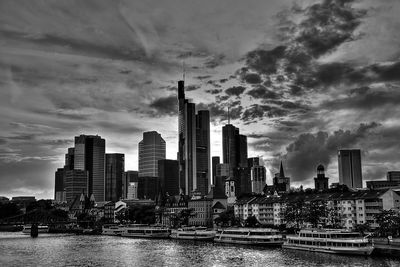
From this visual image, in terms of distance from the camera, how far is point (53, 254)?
129000mm

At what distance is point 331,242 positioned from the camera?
119500 mm

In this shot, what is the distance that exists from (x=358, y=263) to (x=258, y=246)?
47.7m

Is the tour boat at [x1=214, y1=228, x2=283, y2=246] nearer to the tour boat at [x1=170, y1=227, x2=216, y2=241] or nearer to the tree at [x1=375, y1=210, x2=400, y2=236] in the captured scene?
the tour boat at [x1=170, y1=227, x2=216, y2=241]

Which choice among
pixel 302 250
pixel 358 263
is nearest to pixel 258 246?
pixel 302 250

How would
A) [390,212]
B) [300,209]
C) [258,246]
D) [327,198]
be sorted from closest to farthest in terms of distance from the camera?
[390,212] < [258,246] < [300,209] < [327,198]

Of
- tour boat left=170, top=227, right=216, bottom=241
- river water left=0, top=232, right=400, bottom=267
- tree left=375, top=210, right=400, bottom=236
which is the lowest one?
river water left=0, top=232, right=400, bottom=267

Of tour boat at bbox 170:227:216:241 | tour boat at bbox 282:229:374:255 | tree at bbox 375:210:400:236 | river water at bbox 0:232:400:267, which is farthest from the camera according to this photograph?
tour boat at bbox 170:227:216:241

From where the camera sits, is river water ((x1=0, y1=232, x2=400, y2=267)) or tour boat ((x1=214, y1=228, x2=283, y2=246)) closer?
river water ((x1=0, y1=232, x2=400, y2=267))

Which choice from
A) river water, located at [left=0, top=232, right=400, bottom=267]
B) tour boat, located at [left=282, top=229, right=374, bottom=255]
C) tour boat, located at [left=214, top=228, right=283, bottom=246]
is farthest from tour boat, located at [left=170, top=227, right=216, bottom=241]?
tour boat, located at [left=282, top=229, right=374, bottom=255]

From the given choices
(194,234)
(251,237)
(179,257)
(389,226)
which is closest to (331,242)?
(389,226)

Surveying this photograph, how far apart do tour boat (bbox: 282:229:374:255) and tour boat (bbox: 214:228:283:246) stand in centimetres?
945

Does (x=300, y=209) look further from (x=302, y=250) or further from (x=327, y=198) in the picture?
(x=302, y=250)

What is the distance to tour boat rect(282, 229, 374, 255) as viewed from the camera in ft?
368

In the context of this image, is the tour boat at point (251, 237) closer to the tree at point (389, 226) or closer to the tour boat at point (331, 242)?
the tour boat at point (331, 242)
